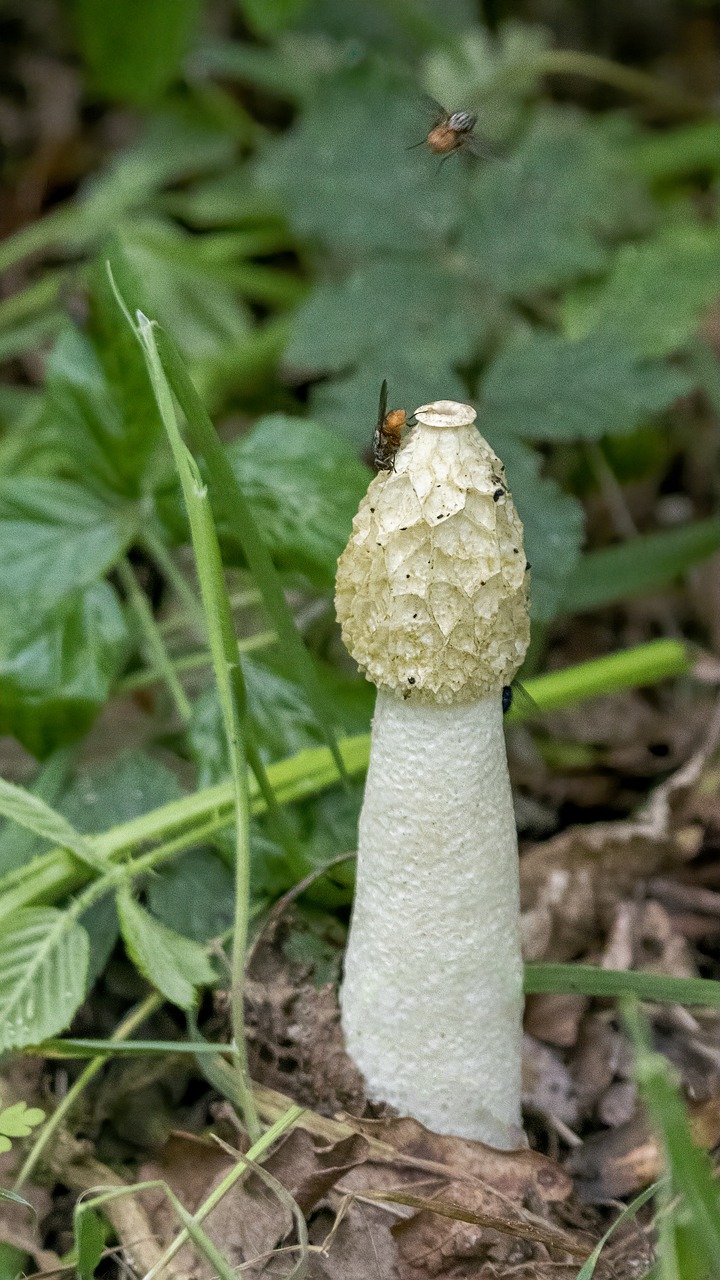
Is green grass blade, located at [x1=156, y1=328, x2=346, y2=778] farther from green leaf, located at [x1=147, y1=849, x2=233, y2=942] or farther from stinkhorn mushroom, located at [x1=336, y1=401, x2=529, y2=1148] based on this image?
green leaf, located at [x1=147, y1=849, x2=233, y2=942]

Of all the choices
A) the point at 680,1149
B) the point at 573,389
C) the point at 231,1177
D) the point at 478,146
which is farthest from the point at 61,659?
the point at 478,146

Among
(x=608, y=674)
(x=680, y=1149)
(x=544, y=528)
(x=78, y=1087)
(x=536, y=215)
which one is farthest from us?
(x=536, y=215)

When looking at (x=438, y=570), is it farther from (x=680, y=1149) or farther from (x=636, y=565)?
(x=636, y=565)

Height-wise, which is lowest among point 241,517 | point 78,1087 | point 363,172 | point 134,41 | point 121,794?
point 78,1087

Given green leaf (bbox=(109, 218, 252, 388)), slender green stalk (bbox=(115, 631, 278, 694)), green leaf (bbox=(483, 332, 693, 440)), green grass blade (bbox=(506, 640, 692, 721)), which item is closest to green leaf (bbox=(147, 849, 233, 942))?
slender green stalk (bbox=(115, 631, 278, 694))

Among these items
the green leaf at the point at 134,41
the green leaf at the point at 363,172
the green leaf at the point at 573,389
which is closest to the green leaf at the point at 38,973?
the green leaf at the point at 573,389
